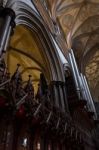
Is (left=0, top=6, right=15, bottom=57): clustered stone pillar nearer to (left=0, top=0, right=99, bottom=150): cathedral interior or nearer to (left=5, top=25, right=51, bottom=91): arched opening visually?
(left=0, top=0, right=99, bottom=150): cathedral interior

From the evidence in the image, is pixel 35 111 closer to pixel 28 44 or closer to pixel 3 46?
pixel 3 46

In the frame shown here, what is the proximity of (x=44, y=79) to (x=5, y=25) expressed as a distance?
14.5 ft

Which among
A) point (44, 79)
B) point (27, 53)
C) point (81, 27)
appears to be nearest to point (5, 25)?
point (44, 79)

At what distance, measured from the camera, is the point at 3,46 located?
5.39m

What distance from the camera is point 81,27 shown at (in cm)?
1697

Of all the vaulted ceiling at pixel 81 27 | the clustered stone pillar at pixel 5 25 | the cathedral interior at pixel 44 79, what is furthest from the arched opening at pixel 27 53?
the clustered stone pillar at pixel 5 25

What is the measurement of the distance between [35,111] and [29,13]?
15.6 ft

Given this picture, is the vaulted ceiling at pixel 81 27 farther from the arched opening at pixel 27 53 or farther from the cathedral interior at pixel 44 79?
the arched opening at pixel 27 53

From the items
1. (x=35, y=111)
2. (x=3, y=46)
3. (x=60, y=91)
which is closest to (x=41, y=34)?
(x=60, y=91)

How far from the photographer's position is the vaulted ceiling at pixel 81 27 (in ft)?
46.7

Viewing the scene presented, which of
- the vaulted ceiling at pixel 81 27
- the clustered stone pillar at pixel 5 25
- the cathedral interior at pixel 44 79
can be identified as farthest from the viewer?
the vaulted ceiling at pixel 81 27

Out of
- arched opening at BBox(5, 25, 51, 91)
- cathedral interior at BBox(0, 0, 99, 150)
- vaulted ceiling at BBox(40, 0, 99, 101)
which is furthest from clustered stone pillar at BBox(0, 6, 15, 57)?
vaulted ceiling at BBox(40, 0, 99, 101)

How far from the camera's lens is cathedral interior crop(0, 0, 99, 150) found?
473cm

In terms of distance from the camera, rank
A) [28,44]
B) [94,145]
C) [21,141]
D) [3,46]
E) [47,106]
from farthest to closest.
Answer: [28,44] → [94,145] → [47,106] → [3,46] → [21,141]
